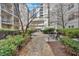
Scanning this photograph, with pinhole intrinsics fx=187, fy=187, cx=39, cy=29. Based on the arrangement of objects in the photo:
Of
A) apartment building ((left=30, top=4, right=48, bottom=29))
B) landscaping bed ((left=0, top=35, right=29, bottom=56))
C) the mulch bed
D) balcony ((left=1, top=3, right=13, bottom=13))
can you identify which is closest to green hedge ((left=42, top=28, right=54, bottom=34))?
apartment building ((left=30, top=4, right=48, bottom=29))

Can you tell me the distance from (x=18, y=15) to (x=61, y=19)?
622mm

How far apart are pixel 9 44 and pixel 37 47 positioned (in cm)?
41

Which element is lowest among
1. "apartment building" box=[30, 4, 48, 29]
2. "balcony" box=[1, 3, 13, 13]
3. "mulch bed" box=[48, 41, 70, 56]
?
"mulch bed" box=[48, 41, 70, 56]

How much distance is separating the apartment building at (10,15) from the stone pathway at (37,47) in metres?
0.30

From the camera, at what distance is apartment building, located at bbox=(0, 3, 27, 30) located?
2676 mm

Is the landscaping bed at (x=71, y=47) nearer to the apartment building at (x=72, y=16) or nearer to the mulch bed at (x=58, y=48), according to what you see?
the mulch bed at (x=58, y=48)

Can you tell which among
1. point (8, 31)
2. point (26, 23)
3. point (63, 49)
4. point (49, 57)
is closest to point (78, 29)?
point (63, 49)

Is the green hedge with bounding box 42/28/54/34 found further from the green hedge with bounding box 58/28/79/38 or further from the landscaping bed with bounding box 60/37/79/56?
the landscaping bed with bounding box 60/37/79/56

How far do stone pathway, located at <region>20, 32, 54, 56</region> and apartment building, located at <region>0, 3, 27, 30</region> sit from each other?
300 millimetres

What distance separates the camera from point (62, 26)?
2682mm

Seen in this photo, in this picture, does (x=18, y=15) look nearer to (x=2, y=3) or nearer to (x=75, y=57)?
(x=2, y=3)

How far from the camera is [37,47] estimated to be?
2.72m

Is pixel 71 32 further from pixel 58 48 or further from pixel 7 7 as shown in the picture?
pixel 7 7

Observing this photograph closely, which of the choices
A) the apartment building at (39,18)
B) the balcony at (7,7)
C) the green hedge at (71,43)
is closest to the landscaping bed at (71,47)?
the green hedge at (71,43)
